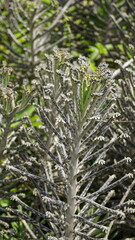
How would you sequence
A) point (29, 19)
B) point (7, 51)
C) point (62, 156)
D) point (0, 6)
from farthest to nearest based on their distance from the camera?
point (0, 6) < point (7, 51) < point (29, 19) < point (62, 156)

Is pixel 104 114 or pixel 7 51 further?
pixel 7 51

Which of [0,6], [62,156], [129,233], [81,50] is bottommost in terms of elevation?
[129,233]

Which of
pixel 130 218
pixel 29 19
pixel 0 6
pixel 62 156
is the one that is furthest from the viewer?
pixel 0 6

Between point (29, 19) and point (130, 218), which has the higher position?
point (29, 19)

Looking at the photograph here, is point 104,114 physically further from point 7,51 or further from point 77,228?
point 7,51

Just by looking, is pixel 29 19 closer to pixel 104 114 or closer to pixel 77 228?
pixel 104 114

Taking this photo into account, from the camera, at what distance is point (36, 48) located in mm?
2299

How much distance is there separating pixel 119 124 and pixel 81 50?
107 cm

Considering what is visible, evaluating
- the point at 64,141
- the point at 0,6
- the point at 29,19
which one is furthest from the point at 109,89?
the point at 0,6

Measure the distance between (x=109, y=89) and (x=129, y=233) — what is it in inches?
25.3

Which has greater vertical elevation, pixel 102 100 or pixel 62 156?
pixel 102 100

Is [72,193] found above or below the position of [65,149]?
below

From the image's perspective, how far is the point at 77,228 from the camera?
1248 mm

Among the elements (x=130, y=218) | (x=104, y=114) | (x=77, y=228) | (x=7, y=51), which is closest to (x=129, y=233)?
(x=130, y=218)
